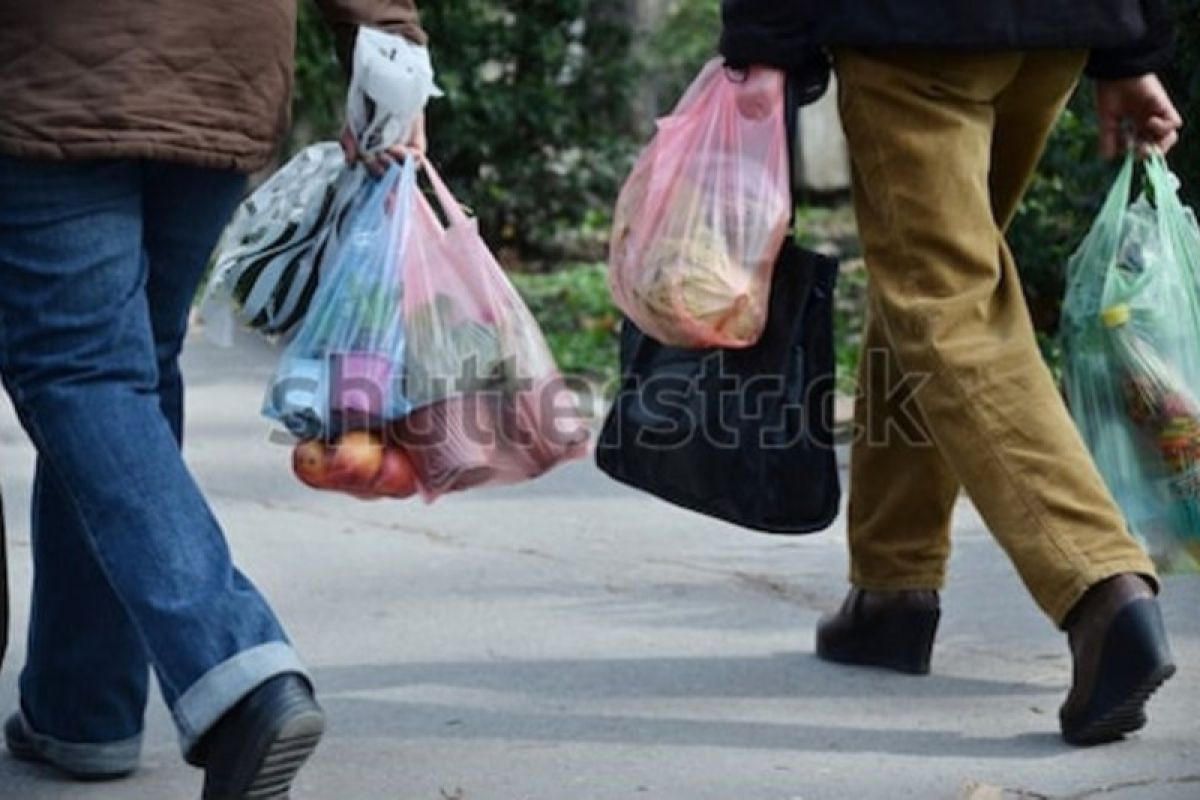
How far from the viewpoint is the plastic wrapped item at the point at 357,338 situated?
416 cm

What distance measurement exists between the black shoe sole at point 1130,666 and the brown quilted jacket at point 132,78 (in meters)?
1.52

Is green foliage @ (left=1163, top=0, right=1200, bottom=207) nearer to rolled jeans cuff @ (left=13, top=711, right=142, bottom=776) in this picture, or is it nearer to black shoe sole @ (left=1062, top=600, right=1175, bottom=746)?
black shoe sole @ (left=1062, top=600, right=1175, bottom=746)

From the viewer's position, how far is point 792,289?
463 centimetres

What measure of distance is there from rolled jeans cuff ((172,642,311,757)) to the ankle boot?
4.30ft

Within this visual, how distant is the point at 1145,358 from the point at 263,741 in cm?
176

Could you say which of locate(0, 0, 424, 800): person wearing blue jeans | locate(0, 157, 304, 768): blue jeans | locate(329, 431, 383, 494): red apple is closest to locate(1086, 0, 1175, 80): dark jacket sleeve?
locate(329, 431, 383, 494): red apple

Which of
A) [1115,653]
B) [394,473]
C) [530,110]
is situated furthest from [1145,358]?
[530,110]

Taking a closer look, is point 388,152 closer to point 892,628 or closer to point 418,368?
point 418,368

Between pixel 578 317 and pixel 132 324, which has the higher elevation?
pixel 132 324

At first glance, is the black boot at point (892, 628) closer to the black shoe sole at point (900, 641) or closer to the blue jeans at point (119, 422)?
the black shoe sole at point (900, 641)

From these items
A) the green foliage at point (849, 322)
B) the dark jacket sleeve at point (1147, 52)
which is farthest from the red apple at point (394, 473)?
the green foliage at point (849, 322)

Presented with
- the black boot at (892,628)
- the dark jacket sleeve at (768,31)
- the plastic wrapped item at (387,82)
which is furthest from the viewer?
the black boot at (892,628)

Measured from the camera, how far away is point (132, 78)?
370 cm

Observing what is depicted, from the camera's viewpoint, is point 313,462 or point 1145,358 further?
point 1145,358
